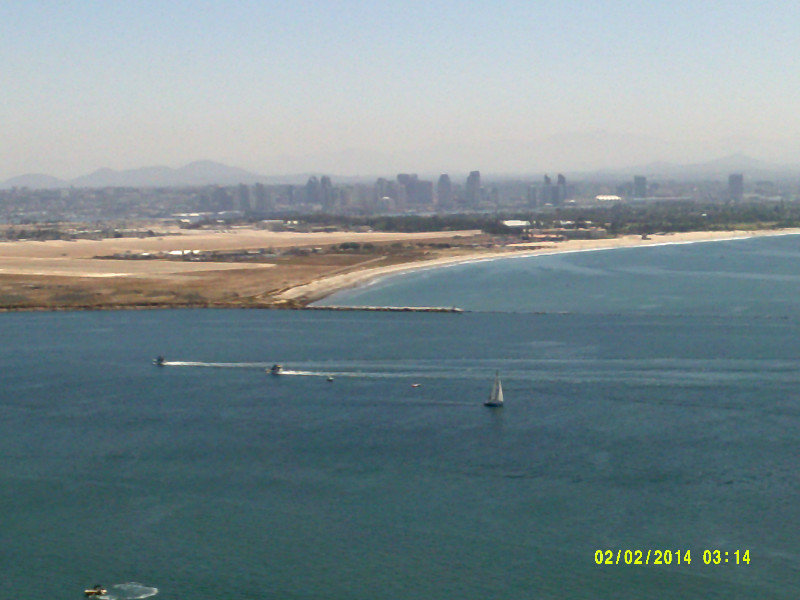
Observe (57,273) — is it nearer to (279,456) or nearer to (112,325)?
(112,325)

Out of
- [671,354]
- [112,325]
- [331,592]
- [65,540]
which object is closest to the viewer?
[331,592]

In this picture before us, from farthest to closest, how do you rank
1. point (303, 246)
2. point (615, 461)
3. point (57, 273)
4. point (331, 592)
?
point (303, 246) < point (57, 273) < point (615, 461) < point (331, 592)

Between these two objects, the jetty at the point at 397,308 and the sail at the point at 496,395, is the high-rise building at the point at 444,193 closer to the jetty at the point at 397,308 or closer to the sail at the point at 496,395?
the jetty at the point at 397,308

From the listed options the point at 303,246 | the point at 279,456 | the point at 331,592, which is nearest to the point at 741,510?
the point at 331,592

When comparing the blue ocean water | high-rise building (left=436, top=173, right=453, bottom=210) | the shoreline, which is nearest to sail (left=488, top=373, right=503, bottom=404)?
the blue ocean water
